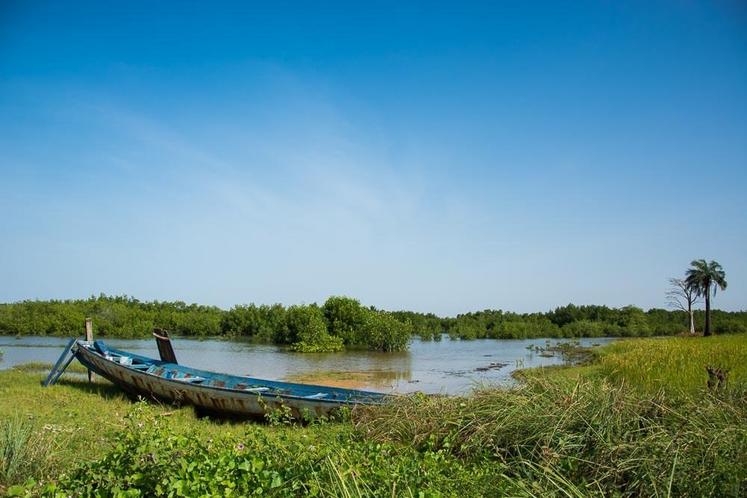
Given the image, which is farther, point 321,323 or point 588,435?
point 321,323

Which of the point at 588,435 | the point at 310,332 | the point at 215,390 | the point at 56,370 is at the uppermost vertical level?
the point at 588,435

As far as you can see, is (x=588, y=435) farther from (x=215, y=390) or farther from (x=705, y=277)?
(x=705, y=277)

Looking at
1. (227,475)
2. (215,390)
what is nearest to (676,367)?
(215,390)

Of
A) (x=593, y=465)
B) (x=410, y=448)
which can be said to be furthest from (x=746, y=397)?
(x=410, y=448)

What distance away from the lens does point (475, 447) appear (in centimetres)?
550

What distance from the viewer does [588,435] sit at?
512 centimetres

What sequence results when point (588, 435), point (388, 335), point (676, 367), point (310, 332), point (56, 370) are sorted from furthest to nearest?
point (310, 332) < point (388, 335) < point (676, 367) < point (56, 370) < point (588, 435)

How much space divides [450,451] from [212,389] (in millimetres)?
6745

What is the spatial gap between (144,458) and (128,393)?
35.5 ft

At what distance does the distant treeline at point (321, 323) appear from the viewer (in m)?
41.4

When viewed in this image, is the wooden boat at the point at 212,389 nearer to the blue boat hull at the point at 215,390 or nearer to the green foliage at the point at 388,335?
the blue boat hull at the point at 215,390

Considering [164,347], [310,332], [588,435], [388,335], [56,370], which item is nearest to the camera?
[588,435]

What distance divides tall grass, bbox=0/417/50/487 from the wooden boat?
343cm

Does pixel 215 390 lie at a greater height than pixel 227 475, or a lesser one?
lesser
